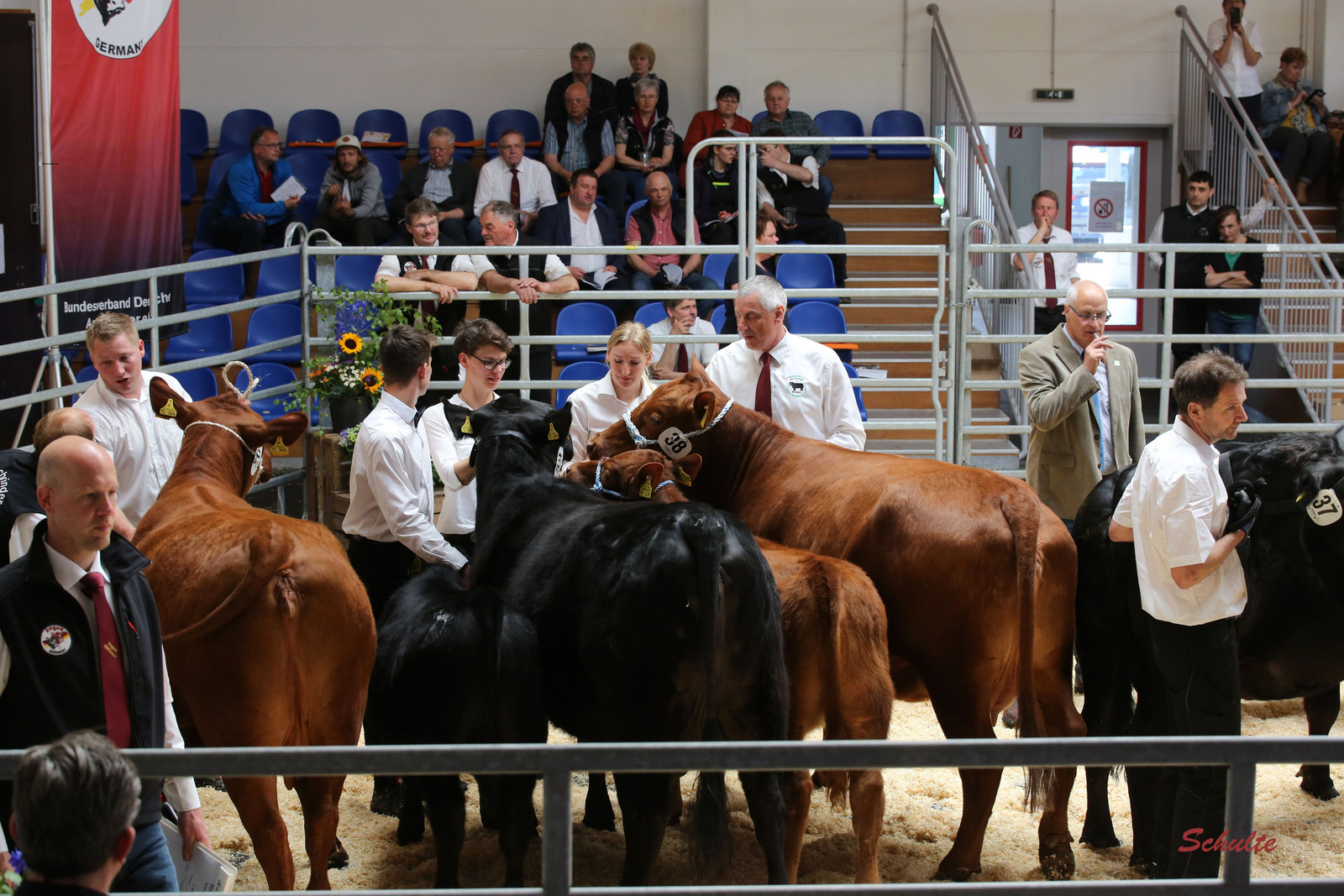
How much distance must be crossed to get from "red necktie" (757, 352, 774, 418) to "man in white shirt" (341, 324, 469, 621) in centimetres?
140

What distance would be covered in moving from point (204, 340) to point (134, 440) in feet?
14.2

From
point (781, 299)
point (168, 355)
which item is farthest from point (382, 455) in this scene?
point (168, 355)

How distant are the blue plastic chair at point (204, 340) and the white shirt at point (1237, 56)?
9.92 meters

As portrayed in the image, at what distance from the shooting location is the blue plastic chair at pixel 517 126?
1220 cm

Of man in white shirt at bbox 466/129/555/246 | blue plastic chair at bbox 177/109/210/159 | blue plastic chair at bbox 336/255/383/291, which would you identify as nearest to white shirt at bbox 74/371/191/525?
blue plastic chair at bbox 336/255/383/291

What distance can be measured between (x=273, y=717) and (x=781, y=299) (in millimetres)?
2648

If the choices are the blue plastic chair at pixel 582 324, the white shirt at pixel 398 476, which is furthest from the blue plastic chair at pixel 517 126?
the white shirt at pixel 398 476

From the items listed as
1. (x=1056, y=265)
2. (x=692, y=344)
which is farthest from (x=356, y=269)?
(x=1056, y=265)

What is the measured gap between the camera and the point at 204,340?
9148 mm

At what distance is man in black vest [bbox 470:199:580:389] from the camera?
7.89 metres

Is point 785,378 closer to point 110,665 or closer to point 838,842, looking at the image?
point 838,842

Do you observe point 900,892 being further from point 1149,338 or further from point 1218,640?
point 1149,338

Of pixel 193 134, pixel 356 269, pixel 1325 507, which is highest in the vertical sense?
pixel 193 134

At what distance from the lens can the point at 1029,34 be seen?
1320 centimetres
